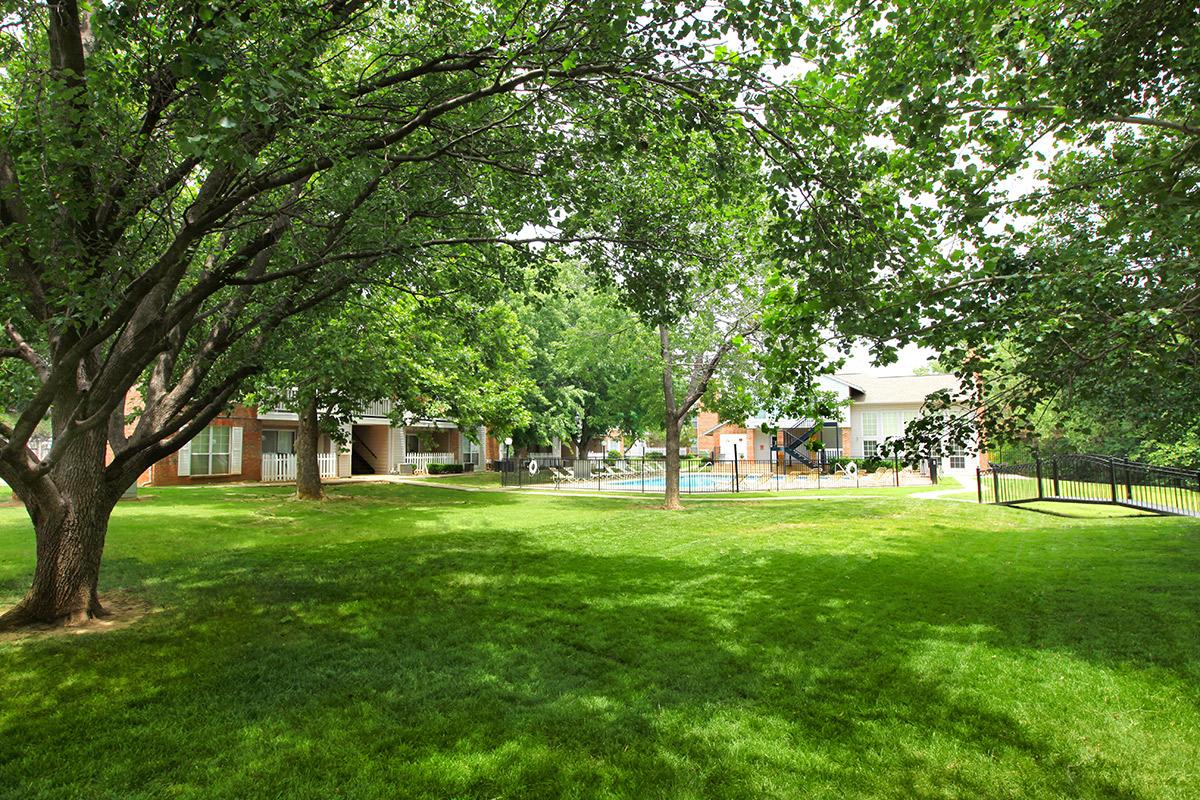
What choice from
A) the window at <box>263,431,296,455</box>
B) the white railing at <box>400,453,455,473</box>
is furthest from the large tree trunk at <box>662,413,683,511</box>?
the white railing at <box>400,453,455,473</box>

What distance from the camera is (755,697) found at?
4809 millimetres

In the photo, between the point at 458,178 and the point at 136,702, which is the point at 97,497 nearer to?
the point at 136,702

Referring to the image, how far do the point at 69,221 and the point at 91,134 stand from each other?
744 millimetres

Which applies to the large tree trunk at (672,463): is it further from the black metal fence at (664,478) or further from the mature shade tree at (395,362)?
the black metal fence at (664,478)

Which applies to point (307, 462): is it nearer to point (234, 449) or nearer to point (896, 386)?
point (234, 449)

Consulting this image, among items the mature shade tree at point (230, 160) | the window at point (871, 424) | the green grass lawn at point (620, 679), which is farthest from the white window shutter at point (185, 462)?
the window at point (871, 424)

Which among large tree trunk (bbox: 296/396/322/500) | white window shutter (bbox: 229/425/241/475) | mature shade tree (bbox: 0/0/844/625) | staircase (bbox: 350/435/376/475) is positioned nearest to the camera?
mature shade tree (bbox: 0/0/844/625)

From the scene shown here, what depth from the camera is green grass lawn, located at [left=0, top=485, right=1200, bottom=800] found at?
3.70m

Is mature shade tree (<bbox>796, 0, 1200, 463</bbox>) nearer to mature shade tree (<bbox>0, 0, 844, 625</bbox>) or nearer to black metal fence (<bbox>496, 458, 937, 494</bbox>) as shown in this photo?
mature shade tree (<bbox>0, 0, 844, 625</bbox>)

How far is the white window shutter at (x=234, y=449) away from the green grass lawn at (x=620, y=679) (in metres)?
19.0

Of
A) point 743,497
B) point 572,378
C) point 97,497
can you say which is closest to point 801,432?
point 572,378

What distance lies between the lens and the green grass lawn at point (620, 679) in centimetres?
370

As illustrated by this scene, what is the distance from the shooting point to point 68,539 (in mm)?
6809

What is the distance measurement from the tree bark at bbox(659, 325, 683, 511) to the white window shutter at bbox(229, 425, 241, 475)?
19876mm
